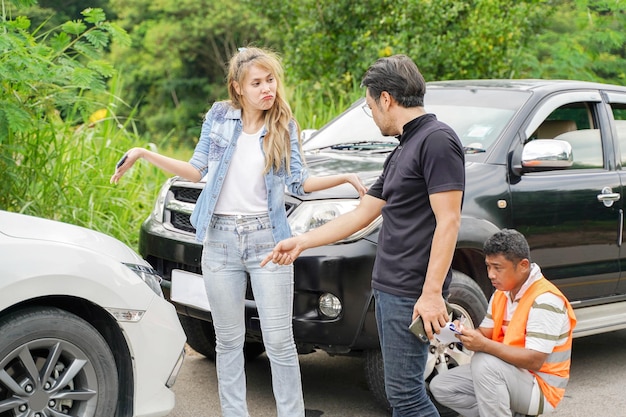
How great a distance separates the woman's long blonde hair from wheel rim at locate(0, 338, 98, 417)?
3.70 ft

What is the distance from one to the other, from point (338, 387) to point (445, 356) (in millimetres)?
963

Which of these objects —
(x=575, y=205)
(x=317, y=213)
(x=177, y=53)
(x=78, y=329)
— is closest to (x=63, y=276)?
(x=78, y=329)

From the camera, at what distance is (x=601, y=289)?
18.0 feet

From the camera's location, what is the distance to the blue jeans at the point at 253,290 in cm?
395

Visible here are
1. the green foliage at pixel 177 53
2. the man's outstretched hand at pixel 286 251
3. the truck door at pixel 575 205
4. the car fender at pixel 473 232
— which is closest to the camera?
the man's outstretched hand at pixel 286 251

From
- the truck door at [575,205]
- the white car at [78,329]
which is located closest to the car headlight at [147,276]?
the white car at [78,329]

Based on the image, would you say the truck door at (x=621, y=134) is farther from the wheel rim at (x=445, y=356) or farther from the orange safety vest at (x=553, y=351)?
the orange safety vest at (x=553, y=351)

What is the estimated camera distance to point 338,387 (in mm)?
5402

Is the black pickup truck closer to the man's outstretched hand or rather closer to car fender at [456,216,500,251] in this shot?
car fender at [456,216,500,251]

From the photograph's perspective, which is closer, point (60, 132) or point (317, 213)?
point (317, 213)

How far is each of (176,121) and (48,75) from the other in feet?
89.5

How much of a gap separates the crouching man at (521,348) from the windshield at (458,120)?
4.27 feet

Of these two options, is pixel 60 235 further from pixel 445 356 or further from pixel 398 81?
pixel 445 356

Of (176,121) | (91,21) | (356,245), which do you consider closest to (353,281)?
(356,245)
